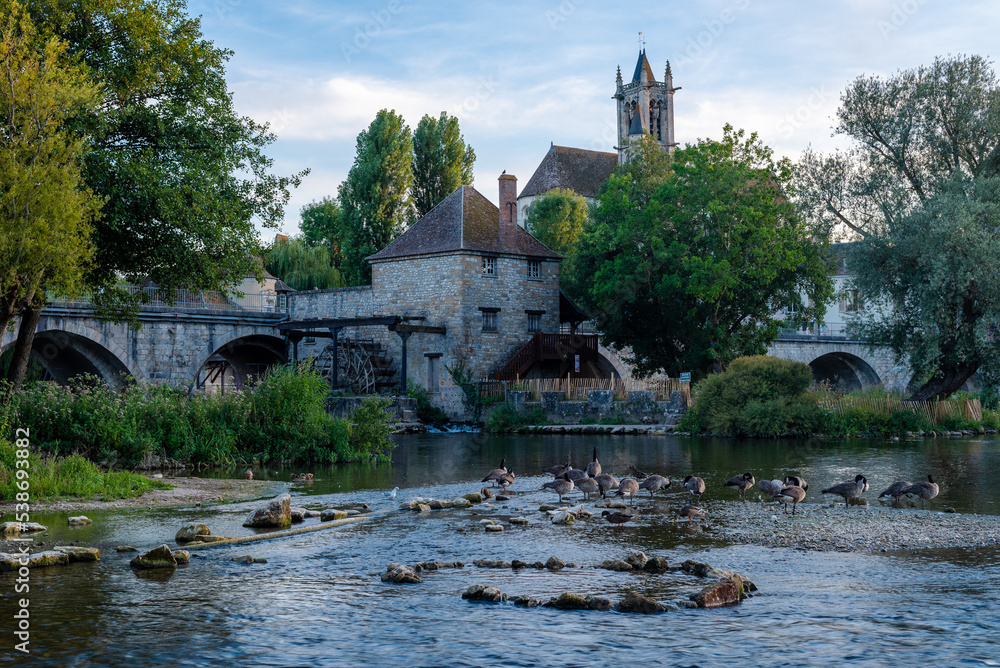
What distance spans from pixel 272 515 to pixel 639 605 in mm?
5963

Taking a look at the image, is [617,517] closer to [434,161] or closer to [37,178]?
[37,178]

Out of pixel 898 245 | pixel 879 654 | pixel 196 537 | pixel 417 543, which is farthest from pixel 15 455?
pixel 898 245

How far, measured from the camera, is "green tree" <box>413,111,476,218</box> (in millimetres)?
58312

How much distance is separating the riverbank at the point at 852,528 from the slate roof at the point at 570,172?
6613 cm

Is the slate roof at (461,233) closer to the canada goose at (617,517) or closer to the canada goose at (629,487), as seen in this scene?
the canada goose at (629,487)

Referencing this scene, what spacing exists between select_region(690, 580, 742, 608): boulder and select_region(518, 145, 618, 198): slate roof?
71631mm

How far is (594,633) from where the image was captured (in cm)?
761

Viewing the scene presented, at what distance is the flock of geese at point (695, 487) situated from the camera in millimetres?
14094

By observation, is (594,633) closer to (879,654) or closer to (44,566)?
(879,654)

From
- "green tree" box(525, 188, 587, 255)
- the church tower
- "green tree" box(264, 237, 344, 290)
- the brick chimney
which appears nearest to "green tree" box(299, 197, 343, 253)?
"green tree" box(264, 237, 344, 290)

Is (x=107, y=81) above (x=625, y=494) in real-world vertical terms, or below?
above

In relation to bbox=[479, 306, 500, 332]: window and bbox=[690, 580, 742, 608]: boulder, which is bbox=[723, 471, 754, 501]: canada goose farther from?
bbox=[479, 306, 500, 332]: window

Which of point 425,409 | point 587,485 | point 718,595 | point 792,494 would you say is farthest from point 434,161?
point 718,595

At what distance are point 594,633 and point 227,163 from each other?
59.9 ft
